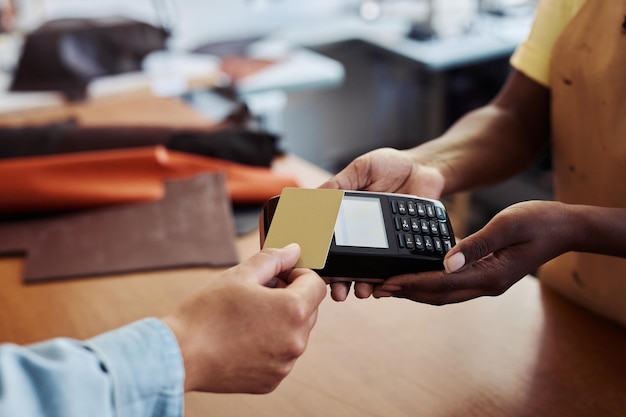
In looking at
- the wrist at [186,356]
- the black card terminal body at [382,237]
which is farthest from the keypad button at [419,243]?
the wrist at [186,356]

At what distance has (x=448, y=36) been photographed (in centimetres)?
243

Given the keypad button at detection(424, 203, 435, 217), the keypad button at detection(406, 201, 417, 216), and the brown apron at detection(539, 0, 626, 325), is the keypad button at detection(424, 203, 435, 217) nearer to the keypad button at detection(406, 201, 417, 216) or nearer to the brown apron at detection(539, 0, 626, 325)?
the keypad button at detection(406, 201, 417, 216)

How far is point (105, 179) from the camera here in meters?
1.12

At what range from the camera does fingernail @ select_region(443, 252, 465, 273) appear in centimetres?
67

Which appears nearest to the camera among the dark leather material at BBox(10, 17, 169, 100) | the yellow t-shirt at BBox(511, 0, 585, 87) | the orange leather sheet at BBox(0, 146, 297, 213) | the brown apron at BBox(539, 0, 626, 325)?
the brown apron at BBox(539, 0, 626, 325)

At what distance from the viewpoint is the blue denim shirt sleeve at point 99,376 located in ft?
1.63

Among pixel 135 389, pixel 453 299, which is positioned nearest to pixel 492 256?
pixel 453 299

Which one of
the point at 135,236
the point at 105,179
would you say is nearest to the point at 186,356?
the point at 135,236

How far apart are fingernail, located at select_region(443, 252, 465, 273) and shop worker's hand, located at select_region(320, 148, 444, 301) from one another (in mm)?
180

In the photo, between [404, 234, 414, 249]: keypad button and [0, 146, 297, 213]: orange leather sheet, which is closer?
[404, 234, 414, 249]: keypad button

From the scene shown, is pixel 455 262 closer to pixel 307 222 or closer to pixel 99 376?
pixel 307 222

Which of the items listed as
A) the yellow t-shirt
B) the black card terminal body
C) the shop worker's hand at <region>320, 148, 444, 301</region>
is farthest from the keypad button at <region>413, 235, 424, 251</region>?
the yellow t-shirt

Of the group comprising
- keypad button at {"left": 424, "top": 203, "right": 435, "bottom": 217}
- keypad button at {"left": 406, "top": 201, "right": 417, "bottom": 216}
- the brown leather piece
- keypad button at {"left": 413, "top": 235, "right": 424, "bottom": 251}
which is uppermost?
keypad button at {"left": 406, "top": 201, "right": 417, "bottom": 216}

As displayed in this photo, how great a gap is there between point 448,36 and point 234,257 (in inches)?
67.3
